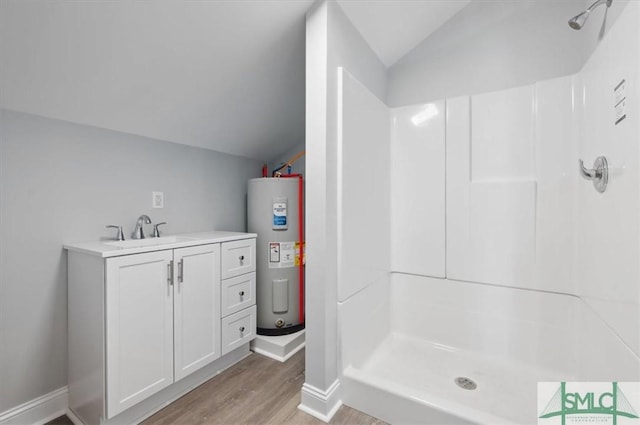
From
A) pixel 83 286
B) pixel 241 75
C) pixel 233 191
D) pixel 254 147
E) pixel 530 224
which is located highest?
pixel 241 75

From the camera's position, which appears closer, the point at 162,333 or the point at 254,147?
the point at 162,333

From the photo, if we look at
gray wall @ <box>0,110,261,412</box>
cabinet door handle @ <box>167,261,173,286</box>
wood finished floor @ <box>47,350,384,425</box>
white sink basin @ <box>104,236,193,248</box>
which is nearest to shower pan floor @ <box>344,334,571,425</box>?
wood finished floor @ <box>47,350,384,425</box>

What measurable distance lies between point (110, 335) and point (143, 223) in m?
0.75

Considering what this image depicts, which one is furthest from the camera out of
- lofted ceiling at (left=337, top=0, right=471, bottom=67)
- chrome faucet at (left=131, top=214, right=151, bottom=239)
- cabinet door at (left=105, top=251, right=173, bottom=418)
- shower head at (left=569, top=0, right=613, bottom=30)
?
chrome faucet at (left=131, top=214, right=151, bottom=239)

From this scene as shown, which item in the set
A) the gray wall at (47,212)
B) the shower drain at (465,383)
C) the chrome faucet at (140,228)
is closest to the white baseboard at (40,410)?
the gray wall at (47,212)

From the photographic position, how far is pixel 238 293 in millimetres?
2000

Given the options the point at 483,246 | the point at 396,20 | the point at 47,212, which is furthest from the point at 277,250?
the point at 396,20

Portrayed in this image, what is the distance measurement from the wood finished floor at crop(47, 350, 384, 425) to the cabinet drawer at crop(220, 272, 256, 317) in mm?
416

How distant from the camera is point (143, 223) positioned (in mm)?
1840

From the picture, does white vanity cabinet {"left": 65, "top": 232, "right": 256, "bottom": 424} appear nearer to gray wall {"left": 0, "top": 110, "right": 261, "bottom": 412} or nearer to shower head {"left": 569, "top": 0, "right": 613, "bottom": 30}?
gray wall {"left": 0, "top": 110, "right": 261, "bottom": 412}

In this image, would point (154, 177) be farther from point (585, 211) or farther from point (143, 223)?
point (585, 211)

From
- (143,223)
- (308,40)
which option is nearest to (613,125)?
(308,40)

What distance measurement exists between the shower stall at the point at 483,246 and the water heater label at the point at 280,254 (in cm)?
74

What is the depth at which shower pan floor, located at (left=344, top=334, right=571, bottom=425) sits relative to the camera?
4.35 feet
